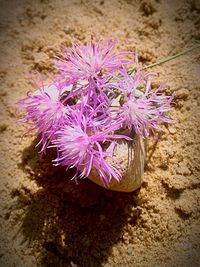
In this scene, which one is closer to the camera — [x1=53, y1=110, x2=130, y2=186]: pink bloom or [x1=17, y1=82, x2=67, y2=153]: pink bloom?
[x1=53, y1=110, x2=130, y2=186]: pink bloom

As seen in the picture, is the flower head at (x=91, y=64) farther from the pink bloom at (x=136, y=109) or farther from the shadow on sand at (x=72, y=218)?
the shadow on sand at (x=72, y=218)

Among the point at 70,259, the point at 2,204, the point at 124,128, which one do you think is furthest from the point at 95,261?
the point at 124,128

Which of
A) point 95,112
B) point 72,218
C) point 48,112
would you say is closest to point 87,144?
point 95,112

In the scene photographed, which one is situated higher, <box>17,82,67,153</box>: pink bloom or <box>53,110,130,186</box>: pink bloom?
<box>17,82,67,153</box>: pink bloom


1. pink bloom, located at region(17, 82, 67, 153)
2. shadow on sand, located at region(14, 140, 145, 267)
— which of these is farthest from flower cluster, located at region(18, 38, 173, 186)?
shadow on sand, located at region(14, 140, 145, 267)

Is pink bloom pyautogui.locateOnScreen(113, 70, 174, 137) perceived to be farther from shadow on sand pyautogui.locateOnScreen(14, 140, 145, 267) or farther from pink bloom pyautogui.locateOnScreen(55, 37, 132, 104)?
shadow on sand pyautogui.locateOnScreen(14, 140, 145, 267)

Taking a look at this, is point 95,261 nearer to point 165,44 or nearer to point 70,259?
point 70,259
